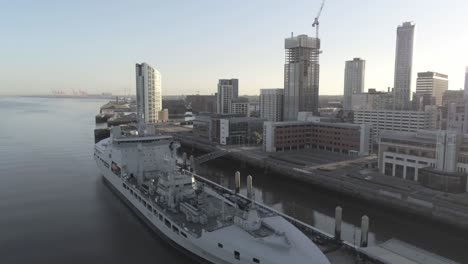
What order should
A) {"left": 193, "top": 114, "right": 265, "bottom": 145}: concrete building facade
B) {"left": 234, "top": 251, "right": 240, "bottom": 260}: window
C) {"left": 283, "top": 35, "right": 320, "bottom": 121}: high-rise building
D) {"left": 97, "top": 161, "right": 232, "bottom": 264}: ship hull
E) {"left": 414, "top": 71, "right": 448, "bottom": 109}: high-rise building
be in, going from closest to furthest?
{"left": 234, "top": 251, "right": 240, "bottom": 260}: window, {"left": 97, "top": 161, "right": 232, "bottom": 264}: ship hull, {"left": 193, "top": 114, "right": 265, "bottom": 145}: concrete building facade, {"left": 283, "top": 35, "right": 320, "bottom": 121}: high-rise building, {"left": 414, "top": 71, "right": 448, "bottom": 109}: high-rise building

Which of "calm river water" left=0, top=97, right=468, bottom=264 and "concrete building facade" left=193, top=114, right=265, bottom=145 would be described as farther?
"concrete building facade" left=193, top=114, right=265, bottom=145

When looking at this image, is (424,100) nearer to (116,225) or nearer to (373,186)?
(373,186)

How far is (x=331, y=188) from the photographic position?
34250 mm

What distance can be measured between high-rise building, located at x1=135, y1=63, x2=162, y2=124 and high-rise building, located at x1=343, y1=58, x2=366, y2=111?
94.6 m

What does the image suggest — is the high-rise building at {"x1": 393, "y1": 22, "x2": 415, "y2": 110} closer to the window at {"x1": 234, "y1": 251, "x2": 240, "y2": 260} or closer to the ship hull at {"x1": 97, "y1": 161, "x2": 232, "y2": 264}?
the ship hull at {"x1": 97, "y1": 161, "x2": 232, "y2": 264}

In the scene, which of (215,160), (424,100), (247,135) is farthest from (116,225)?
(424,100)

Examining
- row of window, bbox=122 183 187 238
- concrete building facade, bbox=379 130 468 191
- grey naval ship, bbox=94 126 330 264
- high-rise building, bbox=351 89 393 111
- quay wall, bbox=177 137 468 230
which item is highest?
high-rise building, bbox=351 89 393 111

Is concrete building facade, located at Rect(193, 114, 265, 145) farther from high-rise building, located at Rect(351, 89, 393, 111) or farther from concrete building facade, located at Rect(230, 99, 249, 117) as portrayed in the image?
high-rise building, located at Rect(351, 89, 393, 111)

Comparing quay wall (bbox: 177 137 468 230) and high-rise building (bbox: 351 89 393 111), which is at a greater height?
high-rise building (bbox: 351 89 393 111)

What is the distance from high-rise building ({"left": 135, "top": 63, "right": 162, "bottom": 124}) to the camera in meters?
112

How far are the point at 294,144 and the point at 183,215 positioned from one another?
3654cm

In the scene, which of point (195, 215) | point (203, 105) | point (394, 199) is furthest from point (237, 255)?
point (203, 105)

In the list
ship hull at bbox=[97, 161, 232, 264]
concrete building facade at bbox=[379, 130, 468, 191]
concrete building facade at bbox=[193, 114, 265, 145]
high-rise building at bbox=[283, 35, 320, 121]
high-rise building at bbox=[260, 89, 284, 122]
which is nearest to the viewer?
→ ship hull at bbox=[97, 161, 232, 264]

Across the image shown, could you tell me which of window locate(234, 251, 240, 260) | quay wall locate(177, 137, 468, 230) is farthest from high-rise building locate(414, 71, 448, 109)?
window locate(234, 251, 240, 260)
